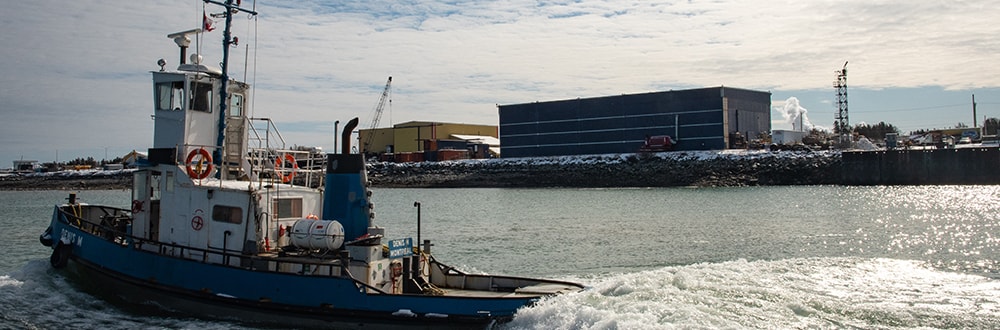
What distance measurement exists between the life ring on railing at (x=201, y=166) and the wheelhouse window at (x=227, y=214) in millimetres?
730

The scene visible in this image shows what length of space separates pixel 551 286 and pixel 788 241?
13678 mm

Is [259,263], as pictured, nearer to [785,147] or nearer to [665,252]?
Result: [665,252]

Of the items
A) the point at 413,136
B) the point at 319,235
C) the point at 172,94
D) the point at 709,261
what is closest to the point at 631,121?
the point at 413,136

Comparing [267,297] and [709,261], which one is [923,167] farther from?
[267,297]

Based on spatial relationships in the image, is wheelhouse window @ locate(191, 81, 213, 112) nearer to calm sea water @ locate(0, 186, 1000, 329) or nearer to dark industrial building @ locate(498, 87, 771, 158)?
calm sea water @ locate(0, 186, 1000, 329)

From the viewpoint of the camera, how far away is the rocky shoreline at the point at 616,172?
59.8 m

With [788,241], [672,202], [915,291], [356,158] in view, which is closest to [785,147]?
[672,202]

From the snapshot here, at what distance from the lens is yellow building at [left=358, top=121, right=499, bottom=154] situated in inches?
3669

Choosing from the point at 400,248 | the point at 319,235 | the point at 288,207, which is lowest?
the point at 400,248

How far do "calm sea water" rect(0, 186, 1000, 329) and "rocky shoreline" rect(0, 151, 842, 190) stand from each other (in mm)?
15979

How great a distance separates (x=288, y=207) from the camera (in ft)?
49.4

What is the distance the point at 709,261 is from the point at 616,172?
150ft

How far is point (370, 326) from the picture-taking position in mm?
12719

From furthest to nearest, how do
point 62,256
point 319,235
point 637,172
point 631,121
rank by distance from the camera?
point 631,121 → point 637,172 → point 62,256 → point 319,235
